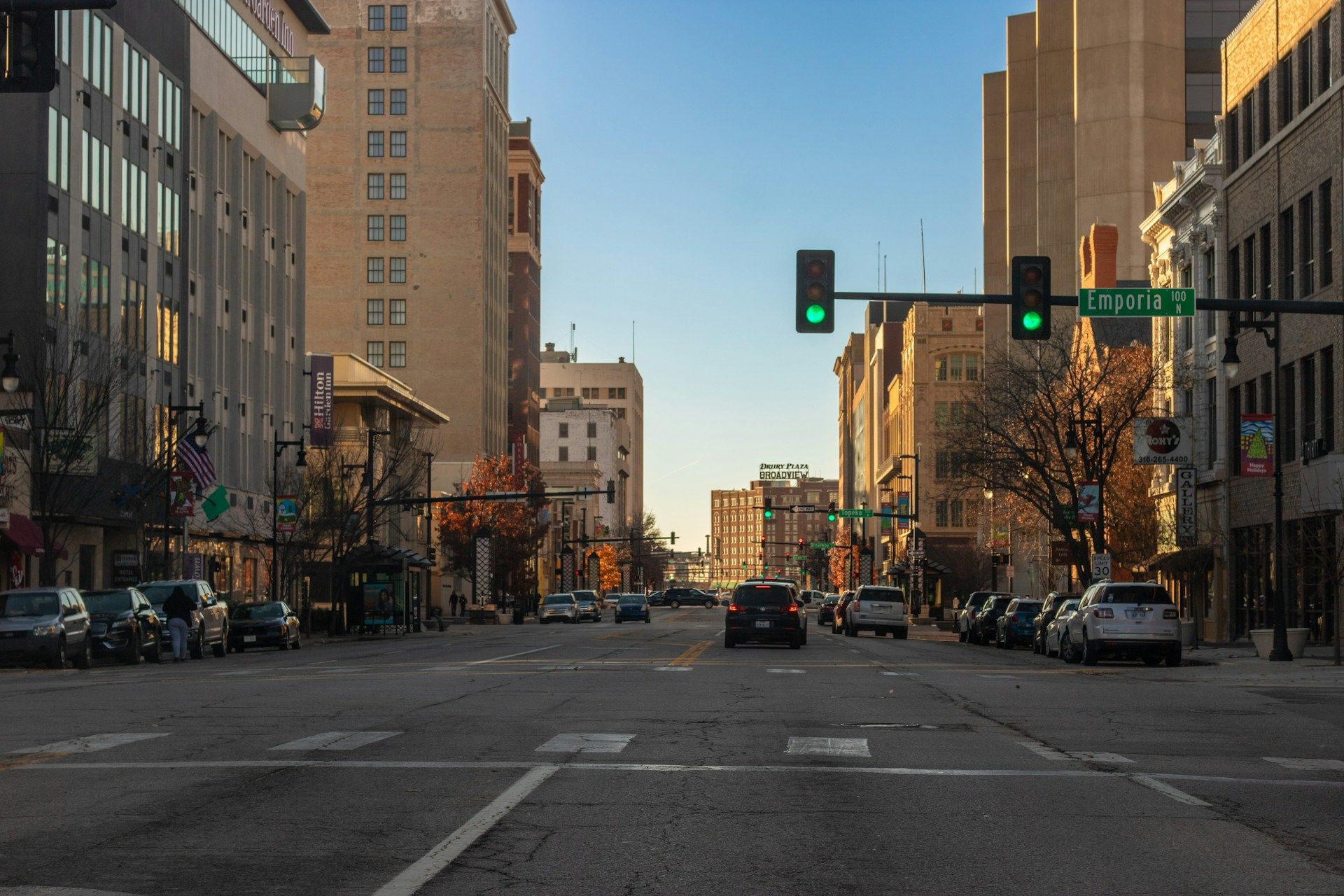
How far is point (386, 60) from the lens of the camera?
124 metres

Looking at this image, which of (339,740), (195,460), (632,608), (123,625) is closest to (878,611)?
(195,460)

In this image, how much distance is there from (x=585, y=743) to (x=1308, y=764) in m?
6.26

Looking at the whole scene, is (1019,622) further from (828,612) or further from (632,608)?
(828,612)

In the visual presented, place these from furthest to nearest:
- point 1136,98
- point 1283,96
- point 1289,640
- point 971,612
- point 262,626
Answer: point 1136,98 → point 971,612 → point 1283,96 → point 262,626 → point 1289,640

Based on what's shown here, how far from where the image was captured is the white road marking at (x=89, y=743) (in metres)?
14.6

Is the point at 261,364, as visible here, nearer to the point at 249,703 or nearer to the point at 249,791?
the point at 249,703

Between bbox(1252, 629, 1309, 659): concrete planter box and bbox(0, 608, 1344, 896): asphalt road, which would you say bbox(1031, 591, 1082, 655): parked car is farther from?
bbox(0, 608, 1344, 896): asphalt road

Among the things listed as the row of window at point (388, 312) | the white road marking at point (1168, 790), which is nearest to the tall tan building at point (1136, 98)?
the row of window at point (388, 312)

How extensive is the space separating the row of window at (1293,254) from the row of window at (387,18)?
273 ft

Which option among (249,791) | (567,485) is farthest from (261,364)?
(567,485)

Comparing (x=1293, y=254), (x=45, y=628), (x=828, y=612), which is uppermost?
(x=1293, y=254)

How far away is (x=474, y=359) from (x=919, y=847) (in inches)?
4555

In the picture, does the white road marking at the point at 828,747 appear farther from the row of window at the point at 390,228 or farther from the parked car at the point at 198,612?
the row of window at the point at 390,228

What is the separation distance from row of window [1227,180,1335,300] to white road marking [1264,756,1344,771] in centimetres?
3103
